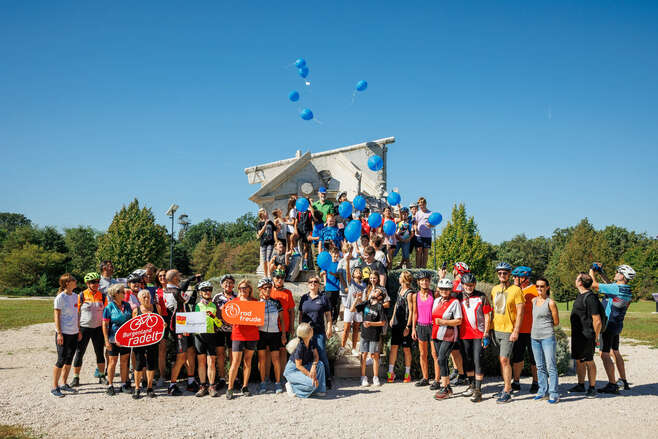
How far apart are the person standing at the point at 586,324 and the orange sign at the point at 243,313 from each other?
485cm

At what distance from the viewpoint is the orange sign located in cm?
709

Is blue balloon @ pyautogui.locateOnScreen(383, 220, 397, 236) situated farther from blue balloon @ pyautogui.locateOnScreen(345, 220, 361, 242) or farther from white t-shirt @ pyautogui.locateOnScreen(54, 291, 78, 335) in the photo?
white t-shirt @ pyautogui.locateOnScreen(54, 291, 78, 335)

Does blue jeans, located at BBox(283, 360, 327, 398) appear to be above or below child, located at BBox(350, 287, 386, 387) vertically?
below

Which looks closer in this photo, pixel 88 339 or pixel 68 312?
pixel 68 312

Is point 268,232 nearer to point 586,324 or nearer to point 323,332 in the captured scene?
point 323,332

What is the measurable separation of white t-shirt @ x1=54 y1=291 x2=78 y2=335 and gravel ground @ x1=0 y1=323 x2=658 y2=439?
1.05 metres

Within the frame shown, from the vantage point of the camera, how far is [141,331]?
6.98 meters

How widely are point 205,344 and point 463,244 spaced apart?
3417cm

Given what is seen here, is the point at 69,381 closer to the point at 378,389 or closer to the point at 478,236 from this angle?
the point at 378,389

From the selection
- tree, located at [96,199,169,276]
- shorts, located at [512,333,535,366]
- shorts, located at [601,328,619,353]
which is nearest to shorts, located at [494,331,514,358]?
shorts, located at [512,333,535,366]

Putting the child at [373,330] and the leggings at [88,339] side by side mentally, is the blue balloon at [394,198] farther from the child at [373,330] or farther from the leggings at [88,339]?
the leggings at [88,339]

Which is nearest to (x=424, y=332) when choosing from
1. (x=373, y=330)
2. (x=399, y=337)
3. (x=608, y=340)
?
(x=399, y=337)

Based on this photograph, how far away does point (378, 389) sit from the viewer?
7.56 meters

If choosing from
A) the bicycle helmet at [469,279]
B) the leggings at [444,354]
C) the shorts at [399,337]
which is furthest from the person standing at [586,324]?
the shorts at [399,337]
